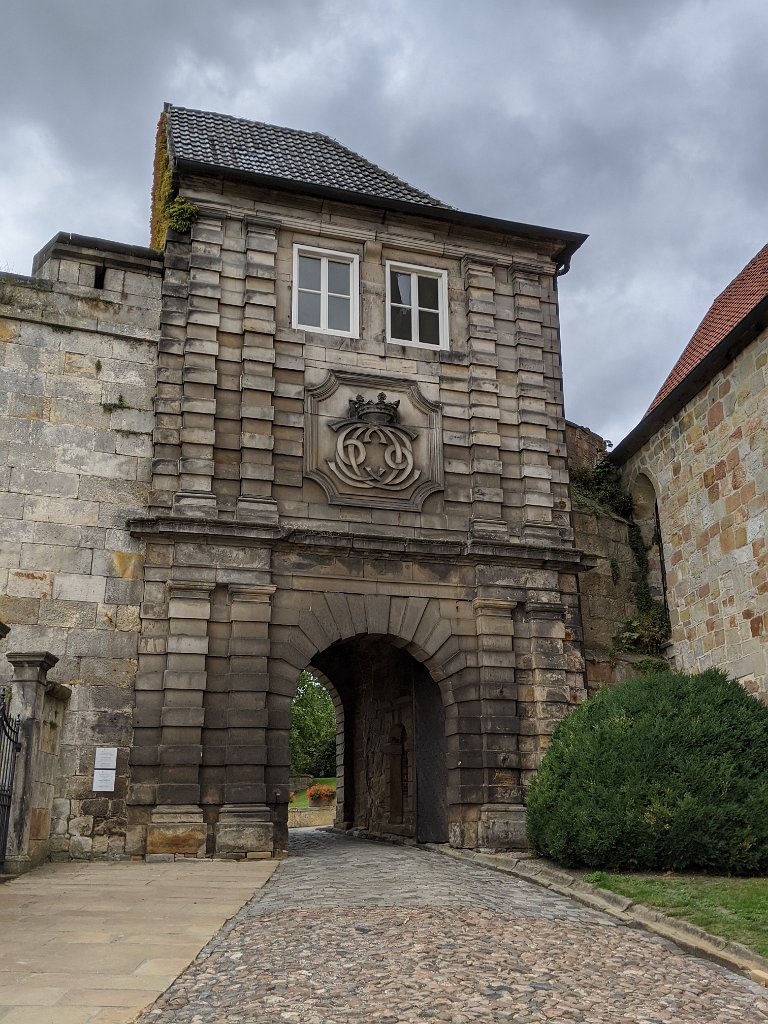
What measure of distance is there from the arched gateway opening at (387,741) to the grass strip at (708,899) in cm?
422

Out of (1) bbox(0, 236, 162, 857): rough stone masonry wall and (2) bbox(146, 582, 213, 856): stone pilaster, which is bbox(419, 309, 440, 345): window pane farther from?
(2) bbox(146, 582, 213, 856): stone pilaster

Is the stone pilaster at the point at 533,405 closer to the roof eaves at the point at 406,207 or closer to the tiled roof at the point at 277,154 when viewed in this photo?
the roof eaves at the point at 406,207

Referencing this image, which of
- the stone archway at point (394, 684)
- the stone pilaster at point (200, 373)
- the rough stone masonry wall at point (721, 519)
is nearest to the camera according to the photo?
the stone archway at point (394, 684)

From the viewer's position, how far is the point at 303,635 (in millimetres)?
11398

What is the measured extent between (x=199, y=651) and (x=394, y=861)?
10.4 ft

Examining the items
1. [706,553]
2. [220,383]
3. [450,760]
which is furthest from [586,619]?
[220,383]

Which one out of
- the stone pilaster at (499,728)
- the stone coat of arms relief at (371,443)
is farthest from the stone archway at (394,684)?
→ the stone coat of arms relief at (371,443)

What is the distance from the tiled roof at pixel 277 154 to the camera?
13234 mm

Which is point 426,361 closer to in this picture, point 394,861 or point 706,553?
point 706,553

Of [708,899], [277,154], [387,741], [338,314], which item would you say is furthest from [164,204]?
[708,899]

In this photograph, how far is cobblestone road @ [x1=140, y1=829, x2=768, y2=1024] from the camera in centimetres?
461

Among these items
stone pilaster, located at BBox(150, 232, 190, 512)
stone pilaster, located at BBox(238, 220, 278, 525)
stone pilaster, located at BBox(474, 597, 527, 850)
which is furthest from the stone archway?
stone pilaster, located at BBox(150, 232, 190, 512)

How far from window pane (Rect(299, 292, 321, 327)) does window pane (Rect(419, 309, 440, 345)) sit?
148 centimetres

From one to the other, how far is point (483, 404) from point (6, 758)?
732cm
